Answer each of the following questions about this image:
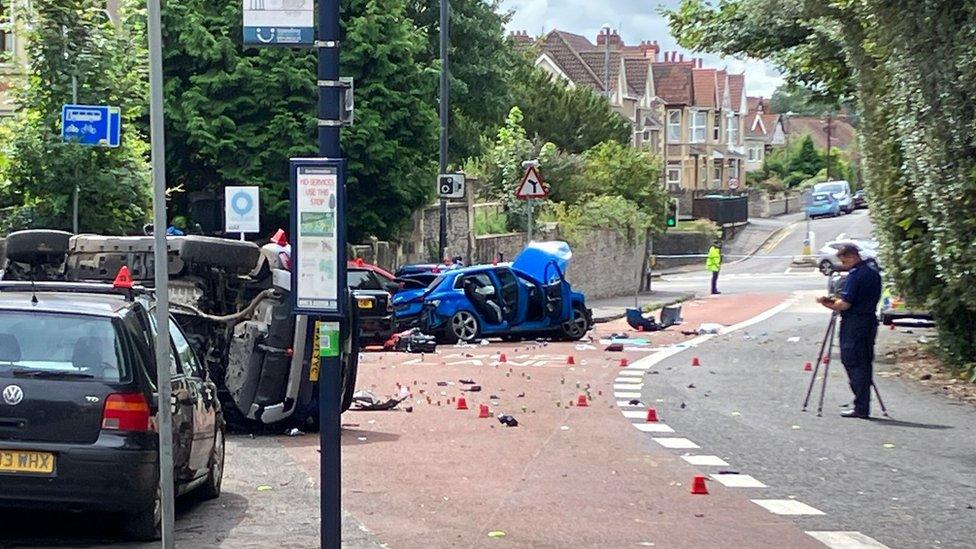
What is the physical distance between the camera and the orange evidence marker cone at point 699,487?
1180 centimetres

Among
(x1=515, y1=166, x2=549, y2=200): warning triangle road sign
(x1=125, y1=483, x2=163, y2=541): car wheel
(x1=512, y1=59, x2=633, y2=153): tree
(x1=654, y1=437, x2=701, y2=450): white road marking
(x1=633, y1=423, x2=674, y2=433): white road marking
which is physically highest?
(x1=512, y1=59, x2=633, y2=153): tree

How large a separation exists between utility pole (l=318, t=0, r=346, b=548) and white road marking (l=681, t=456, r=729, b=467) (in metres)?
6.07

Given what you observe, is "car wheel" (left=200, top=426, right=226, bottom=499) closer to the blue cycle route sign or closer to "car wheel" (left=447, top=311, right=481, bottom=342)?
the blue cycle route sign

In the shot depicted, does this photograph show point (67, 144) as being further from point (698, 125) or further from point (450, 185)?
point (698, 125)

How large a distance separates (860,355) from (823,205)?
7983cm

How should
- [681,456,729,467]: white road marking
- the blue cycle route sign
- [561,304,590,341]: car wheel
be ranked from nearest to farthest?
[681,456,729,467]: white road marking
the blue cycle route sign
[561,304,590,341]: car wheel

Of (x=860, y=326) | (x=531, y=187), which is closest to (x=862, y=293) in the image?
(x=860, y=326)

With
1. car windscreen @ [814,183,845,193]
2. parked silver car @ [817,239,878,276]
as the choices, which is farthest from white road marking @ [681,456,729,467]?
car windscreen @ [814,183,845,193]

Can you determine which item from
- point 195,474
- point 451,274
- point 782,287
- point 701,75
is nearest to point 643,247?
point 782,287

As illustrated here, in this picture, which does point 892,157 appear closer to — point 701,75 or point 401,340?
point 401,340

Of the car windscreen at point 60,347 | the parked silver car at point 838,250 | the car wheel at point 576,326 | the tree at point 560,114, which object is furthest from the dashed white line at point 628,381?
the tree at point 560,114

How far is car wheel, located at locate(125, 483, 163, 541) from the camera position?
30.7 ft

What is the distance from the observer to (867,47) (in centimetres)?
2283

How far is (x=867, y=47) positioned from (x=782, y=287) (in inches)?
1354
